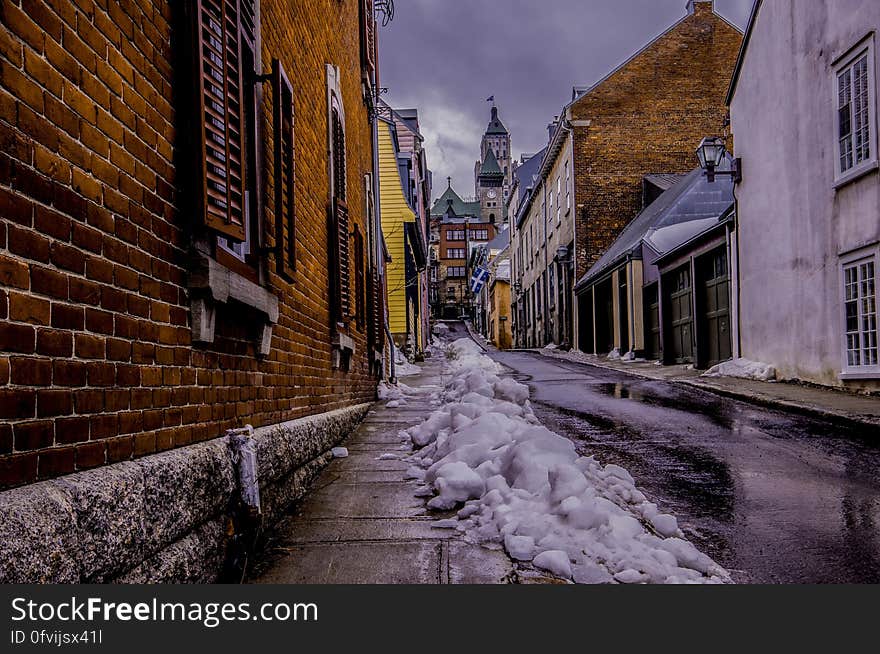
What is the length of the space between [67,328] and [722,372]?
1335 cm

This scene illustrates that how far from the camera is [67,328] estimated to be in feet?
6.56

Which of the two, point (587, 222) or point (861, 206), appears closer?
point (861, 206)

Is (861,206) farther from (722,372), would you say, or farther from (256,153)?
(256,153)

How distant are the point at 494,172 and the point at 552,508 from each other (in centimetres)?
10466

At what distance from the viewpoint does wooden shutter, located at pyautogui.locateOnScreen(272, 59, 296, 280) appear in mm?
4320

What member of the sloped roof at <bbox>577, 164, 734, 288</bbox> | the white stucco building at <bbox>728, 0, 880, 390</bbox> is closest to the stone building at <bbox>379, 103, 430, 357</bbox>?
the sloped roof at <bbox>577, 164, 734, 288</bbox>

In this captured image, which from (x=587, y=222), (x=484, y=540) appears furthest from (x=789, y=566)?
(x=587, y=222)

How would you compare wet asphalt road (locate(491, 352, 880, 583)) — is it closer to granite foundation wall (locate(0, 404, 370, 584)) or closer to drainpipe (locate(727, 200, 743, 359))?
granite foundation wall (locate(0, 404, 370, 584))

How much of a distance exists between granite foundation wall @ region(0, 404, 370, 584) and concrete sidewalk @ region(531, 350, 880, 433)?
6423mm

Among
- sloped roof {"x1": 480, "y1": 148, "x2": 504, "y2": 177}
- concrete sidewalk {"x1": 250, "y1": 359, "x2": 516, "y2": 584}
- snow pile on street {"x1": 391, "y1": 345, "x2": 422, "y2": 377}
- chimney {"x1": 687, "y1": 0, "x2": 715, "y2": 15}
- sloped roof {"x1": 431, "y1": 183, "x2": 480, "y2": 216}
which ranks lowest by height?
concrete sidewalk {"x1": 250, "y1": 359, "x2": 516, "y2": 584}

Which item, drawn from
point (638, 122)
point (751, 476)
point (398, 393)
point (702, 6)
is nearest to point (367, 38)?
point (398, 393)

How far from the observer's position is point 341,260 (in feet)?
23.7

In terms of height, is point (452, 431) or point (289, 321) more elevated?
point (289, 321)

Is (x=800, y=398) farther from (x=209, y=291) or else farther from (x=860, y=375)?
(x=209, y=291)
